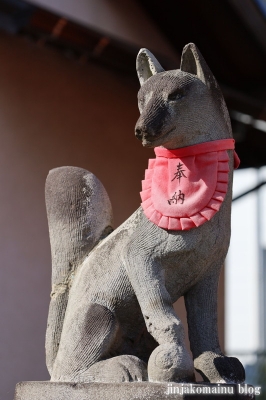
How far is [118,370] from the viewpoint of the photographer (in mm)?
1798

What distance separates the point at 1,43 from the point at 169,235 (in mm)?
2541

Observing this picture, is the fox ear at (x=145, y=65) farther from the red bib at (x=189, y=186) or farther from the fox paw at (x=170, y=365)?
the fox paw at (x=170, y=365)

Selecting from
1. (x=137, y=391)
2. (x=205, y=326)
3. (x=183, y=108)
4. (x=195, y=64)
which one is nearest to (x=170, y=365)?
(x=137, y=391)

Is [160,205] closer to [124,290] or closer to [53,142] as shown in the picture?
[124,290]

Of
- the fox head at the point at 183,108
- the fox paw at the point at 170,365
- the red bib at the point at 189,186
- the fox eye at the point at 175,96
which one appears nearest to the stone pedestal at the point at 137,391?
the fox paw at the point at 170,365

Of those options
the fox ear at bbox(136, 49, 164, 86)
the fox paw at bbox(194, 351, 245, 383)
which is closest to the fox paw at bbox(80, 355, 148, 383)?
the fox paw at bbox(194, 351, 245, 383)

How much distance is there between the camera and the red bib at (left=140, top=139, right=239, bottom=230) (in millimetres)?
1855

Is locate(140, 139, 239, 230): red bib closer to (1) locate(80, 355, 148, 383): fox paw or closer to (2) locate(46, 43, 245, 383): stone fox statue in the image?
(2) locate(46, 43, 245, 383): stone fox statue

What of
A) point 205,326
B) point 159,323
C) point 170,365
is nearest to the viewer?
point 170,365

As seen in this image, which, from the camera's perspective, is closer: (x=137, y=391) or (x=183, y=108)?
(x=137, y=391)

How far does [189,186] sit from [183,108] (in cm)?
21

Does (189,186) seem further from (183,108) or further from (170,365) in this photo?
(170,365)

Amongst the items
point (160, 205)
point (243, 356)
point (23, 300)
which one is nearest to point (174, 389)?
point (160, 205)

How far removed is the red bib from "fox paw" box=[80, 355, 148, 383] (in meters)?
0.37
